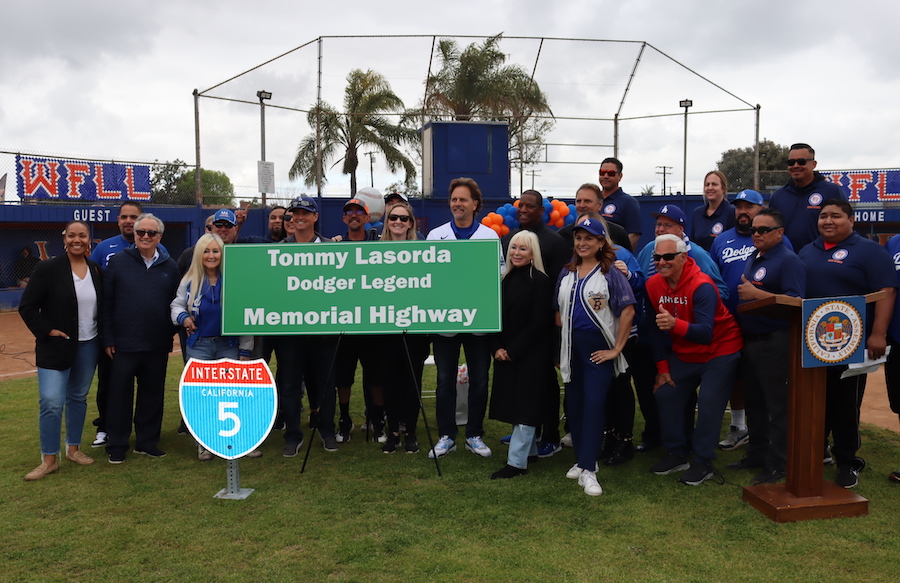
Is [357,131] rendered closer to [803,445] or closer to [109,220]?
[109,220]

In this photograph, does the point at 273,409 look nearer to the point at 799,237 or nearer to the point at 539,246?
the point at 539,246

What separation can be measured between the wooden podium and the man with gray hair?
434cm

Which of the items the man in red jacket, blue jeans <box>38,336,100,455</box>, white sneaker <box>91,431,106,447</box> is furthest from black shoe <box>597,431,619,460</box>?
white sneaker <box>91,431,106,447</box>

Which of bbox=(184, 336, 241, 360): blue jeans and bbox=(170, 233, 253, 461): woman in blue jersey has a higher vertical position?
bbox=(170, 233, 253, 461): woman in blue jersey

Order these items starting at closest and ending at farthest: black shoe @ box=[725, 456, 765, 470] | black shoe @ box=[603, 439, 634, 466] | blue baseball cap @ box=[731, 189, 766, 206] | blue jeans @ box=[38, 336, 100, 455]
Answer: blue jeans @ box=[38, 336, 100, 455] < black shoe @ box=[725, 456, 765, 470] < black shoe @ box=[603, 439, 634, 466] < blue baseball cap @ box=[731, 189, 766, 206]

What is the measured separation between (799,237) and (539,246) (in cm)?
218

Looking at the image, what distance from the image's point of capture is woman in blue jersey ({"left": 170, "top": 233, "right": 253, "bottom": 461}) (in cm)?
530

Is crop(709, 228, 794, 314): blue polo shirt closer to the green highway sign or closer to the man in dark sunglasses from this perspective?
the man in dark sunglasses

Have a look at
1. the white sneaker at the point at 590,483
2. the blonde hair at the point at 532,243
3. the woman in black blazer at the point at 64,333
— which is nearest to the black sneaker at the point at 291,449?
the woman in black blazer at the point at 64,333

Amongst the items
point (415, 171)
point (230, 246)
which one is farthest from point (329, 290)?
point (415, 171)

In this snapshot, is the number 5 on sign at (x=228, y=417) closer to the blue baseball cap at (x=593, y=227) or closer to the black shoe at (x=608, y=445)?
the blue baseball cap at (x=593, y=227)

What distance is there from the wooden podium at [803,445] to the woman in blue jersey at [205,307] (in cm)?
379

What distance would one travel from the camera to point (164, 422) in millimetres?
6750

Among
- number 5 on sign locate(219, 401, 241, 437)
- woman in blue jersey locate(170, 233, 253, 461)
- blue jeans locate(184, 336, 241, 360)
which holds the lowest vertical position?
number 5 on sign locate(219, 401, 241, 437)
